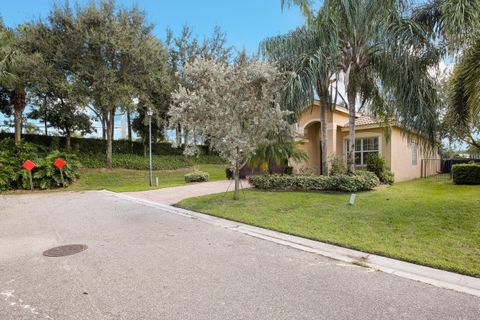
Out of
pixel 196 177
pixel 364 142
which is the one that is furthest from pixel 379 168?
pixel 196 177

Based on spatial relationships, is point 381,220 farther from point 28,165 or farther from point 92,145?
point 92,145

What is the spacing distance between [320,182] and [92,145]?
18.6 metres

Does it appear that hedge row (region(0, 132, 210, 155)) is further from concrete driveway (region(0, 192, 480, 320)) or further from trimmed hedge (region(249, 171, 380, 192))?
concrete driveway (region(0, 192, 480, 320))

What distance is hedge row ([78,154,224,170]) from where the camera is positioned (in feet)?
65.5

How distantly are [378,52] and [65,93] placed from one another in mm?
17443

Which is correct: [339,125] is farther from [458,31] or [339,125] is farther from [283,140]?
[458,31]

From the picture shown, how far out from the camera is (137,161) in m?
21.9

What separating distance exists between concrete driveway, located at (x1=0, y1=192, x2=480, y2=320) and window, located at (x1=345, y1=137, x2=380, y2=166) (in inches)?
432

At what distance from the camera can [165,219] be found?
718 centimetres

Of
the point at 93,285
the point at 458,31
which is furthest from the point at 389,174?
the point at 93,285

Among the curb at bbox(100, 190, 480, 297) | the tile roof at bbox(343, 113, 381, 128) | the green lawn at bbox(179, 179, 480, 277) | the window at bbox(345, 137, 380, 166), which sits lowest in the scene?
the curb at bbox(100, 190, 480, 297)

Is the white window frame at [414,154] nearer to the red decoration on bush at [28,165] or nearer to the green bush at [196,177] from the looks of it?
the green bush at [196,177]

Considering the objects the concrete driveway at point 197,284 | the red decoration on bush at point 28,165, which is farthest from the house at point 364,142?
the red decoration on bush at point 28,165

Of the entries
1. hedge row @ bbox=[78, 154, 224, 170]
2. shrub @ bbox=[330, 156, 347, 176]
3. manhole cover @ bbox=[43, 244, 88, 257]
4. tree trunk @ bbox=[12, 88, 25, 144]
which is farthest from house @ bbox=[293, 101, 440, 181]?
tree trunk @ bbox=[12, 88, 25, 144]
